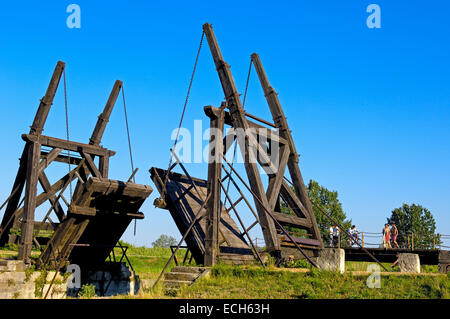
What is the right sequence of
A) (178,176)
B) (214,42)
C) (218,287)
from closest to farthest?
(218,287), (214,42), (178,176)

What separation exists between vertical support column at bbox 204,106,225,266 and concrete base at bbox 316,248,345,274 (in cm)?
348

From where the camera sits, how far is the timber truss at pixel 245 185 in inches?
556

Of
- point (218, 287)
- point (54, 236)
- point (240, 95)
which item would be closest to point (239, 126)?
point (240, 95)

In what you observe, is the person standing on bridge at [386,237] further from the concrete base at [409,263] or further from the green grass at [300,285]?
the green grass at [300,285]

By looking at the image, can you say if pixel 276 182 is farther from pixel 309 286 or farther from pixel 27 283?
pixel 27 283

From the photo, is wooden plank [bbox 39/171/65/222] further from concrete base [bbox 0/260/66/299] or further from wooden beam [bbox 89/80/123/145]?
concrete base [bbox 0/260/66/299]

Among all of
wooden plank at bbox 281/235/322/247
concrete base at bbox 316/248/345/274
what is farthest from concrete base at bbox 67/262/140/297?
concrete base at bbox 316/248/345/274

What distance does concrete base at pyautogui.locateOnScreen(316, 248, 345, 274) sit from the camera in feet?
37.5

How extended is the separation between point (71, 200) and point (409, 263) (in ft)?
32.9

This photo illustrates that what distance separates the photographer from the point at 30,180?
17.8m

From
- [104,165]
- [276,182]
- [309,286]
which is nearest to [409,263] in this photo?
[309,286]
